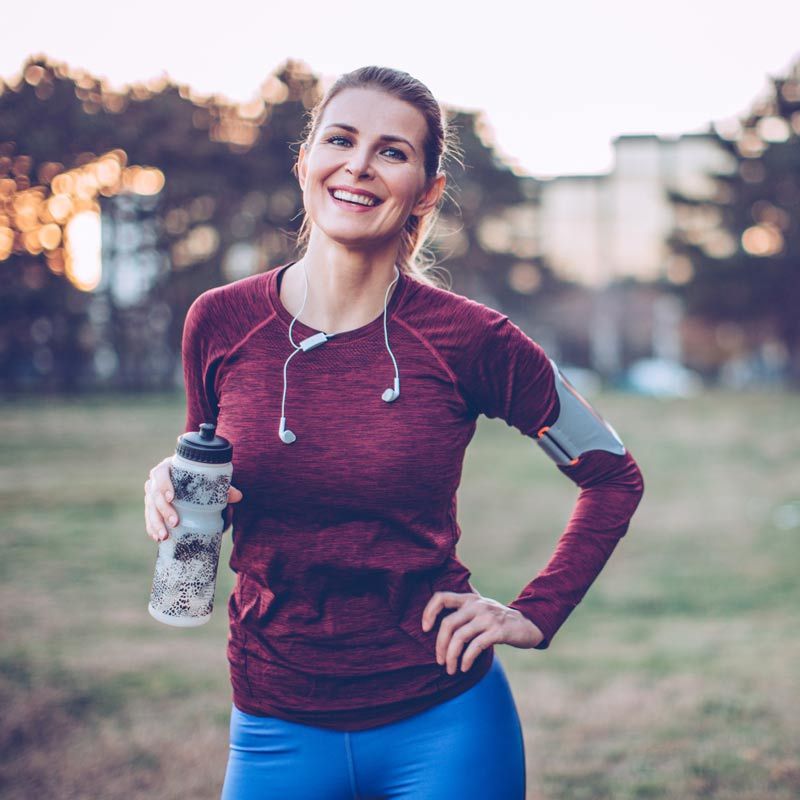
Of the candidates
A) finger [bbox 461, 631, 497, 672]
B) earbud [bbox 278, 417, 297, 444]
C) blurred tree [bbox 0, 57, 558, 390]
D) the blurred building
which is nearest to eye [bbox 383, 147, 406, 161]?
earbud [bbox 278, 417, 297, 444]

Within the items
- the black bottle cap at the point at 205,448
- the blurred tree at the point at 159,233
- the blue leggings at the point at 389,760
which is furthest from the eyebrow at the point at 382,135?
the blurred tree at the point at 159,233

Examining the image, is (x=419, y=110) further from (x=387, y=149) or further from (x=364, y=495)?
(x=364, y=495)

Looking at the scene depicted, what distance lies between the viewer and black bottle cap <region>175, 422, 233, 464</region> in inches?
62.9

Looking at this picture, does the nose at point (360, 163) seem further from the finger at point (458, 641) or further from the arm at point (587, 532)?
the finger at point (458, 641)

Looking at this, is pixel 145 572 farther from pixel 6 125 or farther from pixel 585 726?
pixel 6 125

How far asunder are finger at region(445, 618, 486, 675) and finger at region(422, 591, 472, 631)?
0.04 meters

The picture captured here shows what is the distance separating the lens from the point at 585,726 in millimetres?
5332

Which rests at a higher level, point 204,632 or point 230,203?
point 230,203

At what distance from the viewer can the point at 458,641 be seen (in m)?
1.64

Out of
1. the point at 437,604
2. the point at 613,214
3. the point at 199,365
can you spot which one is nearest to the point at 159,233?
the point at 199,365

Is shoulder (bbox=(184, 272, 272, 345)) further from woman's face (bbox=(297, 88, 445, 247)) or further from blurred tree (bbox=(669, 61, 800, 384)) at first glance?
blurred tree (bbox=(669, 61, 800, 384))

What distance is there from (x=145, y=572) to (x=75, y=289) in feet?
48.3

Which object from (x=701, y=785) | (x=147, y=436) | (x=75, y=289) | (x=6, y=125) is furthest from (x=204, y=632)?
(x=75, y=289)

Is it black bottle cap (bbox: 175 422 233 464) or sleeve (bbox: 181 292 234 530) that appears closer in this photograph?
black bottle cap (bbox: 175 422 233 464)
